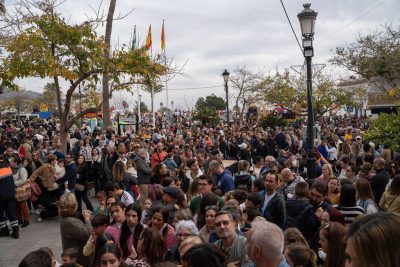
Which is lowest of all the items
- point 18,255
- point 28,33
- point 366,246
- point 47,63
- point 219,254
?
point 18,255

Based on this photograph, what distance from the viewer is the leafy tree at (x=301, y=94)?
29.9m

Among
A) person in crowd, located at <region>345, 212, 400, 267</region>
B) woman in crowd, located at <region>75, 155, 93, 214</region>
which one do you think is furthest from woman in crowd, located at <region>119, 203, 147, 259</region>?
woman in crowd, located at <region>75, 155, 93, 214</region>

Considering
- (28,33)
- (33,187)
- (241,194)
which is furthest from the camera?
(28,33)

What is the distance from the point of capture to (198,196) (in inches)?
280

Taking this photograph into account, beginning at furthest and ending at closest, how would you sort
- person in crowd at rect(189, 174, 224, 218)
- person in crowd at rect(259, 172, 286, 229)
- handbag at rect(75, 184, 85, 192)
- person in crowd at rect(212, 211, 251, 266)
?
handbag at rect(75, 184, 85, 192)
person in crowd at rect(189, 174, 224, 218)
person in crowd at rect(259, 172, 286, 229)
person in crowd at rect(212, 211, 251, 266)

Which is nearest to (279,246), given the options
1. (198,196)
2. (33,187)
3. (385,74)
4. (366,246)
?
(366,246)

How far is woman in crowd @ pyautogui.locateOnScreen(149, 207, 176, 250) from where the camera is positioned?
17.0 feet

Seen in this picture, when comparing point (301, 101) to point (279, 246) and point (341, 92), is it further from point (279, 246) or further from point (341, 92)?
point (279, 246)

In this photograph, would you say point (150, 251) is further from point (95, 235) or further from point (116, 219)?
point (116, 219)

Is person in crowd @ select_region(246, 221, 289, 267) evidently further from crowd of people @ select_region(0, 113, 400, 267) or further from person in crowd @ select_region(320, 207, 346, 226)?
person in crowd @ select_region(320, 207, 346, 226)

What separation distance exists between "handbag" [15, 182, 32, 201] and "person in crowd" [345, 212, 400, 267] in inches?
378

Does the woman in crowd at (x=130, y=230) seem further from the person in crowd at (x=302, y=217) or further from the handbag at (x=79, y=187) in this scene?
the handbag at (x=79, y=187)

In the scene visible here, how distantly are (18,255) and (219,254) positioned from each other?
652 centimetres

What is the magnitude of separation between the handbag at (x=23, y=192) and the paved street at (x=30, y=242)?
2.50 feet
